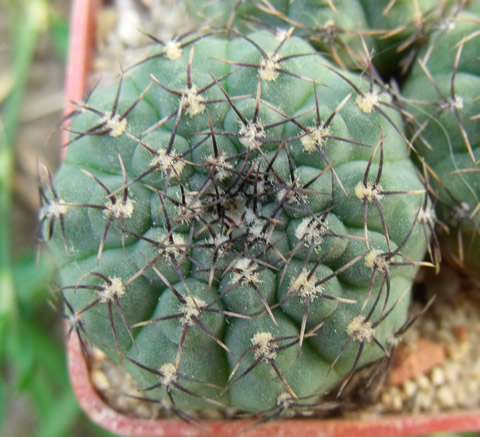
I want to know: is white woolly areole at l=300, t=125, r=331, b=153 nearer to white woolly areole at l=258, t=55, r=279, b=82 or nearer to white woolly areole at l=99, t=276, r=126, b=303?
white woolly areole at l=258, t=55, r=279, b=82

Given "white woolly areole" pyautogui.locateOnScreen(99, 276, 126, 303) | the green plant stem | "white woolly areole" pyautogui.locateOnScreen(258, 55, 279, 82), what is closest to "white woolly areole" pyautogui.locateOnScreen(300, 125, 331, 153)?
"white woolly areole" pyautogui.locateOnScreen(258, 55, 279, 82)

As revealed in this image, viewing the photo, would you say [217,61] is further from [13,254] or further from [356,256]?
[13,254]

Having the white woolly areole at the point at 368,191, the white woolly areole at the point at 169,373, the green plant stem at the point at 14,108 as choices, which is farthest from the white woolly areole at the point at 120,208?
the green plant stem at the point at 14,108

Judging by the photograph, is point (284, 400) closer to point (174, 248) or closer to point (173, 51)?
point (174, 248)

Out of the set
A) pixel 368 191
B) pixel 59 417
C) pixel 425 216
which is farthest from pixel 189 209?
pixel 59 417

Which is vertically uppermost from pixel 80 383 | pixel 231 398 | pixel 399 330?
pixel 399 330

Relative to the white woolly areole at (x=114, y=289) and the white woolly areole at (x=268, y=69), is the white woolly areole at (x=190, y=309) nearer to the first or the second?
the white woolly areole at (x=114, y=289)

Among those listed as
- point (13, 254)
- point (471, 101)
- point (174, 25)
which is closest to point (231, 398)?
point (471, 101)

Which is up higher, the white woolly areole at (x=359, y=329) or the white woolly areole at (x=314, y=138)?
the white woolly areole at (x=314, y=138)
